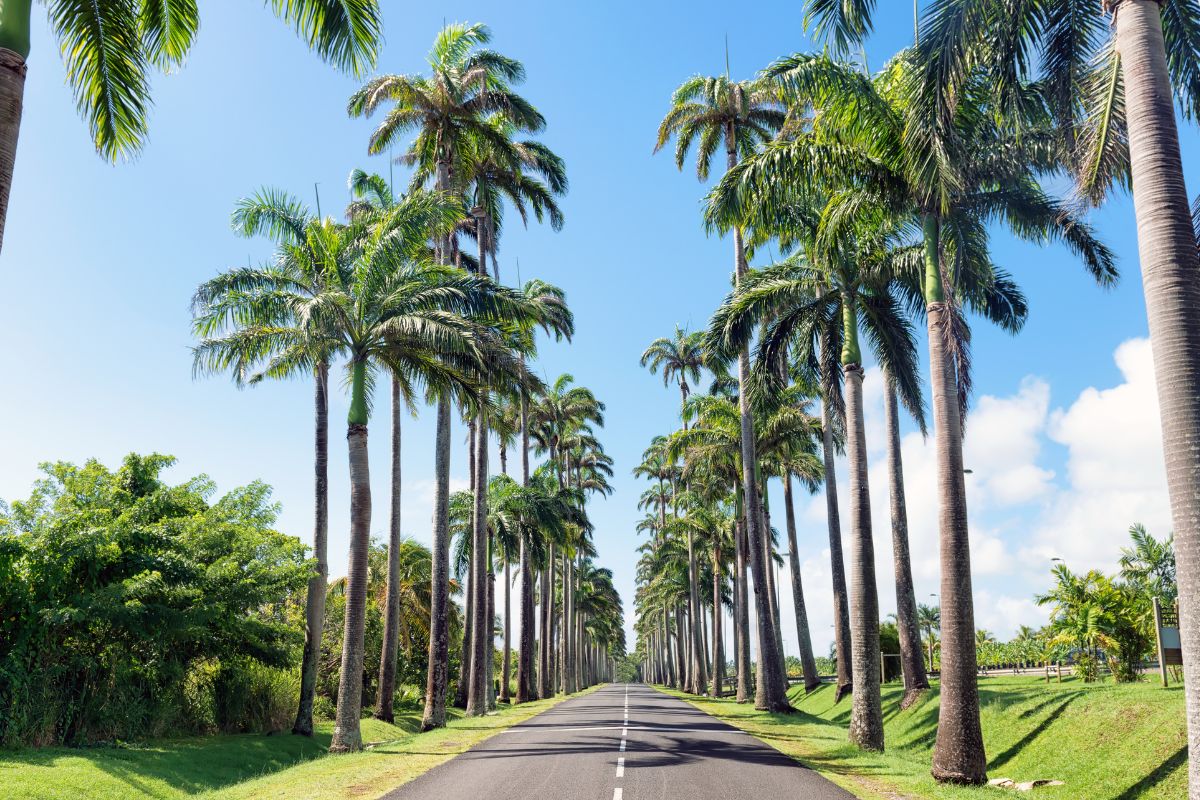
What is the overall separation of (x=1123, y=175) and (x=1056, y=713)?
1188 centimetres

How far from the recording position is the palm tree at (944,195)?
13094 millimetres

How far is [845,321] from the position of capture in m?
19.9

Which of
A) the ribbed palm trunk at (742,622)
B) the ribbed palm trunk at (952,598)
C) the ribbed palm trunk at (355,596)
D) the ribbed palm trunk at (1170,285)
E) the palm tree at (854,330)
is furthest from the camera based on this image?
the ribbed palm trunk at (742,622)

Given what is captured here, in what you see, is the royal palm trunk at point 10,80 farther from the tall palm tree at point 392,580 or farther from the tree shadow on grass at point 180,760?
the tall palm tree at point 392,580

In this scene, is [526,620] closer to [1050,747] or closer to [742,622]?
[742,622]

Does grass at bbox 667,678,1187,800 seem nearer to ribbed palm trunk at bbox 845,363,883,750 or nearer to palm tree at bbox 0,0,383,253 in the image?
ribbed palm trunk at bbox 845,363,883,750

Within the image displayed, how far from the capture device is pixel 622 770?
12.9 m

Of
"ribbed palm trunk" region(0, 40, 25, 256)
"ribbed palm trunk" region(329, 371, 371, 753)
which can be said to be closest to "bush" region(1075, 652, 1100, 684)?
"ribbed palm trunk" region(329, 371, 371, 753)

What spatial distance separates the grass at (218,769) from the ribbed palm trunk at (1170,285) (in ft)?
32.5

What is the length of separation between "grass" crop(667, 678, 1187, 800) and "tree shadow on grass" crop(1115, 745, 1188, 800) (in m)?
0.02

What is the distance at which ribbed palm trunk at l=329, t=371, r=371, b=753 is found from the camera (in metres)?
18.0

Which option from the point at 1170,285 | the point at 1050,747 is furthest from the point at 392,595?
the point at 1170,285

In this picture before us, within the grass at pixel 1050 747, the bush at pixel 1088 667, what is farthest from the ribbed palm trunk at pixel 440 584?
the bush at pixel 1088 667

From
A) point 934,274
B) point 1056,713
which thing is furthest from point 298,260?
point 1056,713
